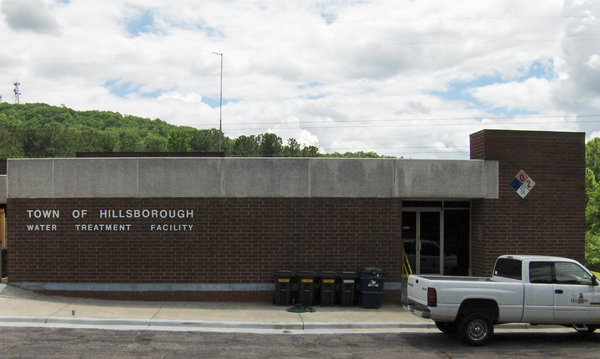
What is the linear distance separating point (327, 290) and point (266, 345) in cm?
381

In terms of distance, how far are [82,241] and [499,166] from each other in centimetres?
1239

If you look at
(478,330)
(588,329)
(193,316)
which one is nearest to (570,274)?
(588,329)

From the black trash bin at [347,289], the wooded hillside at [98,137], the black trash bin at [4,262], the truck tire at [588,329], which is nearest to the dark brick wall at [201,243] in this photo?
the black trash bin at [347,289]

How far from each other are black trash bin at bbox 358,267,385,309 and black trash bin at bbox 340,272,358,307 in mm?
253

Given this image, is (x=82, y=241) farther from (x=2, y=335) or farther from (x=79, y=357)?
(x=79, y=357)

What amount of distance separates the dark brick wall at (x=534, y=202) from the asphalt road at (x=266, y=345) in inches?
152

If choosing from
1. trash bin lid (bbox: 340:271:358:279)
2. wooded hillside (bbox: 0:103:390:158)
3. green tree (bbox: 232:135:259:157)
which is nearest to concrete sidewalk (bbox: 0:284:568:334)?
trash bin lid (bbox: 340:271:358:279)

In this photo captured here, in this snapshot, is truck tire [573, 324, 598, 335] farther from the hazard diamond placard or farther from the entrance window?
the entrance window

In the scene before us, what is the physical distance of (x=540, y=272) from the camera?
10352 mm

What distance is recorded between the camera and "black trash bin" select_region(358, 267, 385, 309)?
12984mm

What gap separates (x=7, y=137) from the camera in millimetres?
72812

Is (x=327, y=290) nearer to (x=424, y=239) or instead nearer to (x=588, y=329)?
(x=424, y=239)

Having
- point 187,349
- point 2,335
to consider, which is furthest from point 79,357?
point 2,335

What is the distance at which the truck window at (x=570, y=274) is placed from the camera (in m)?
10.3
